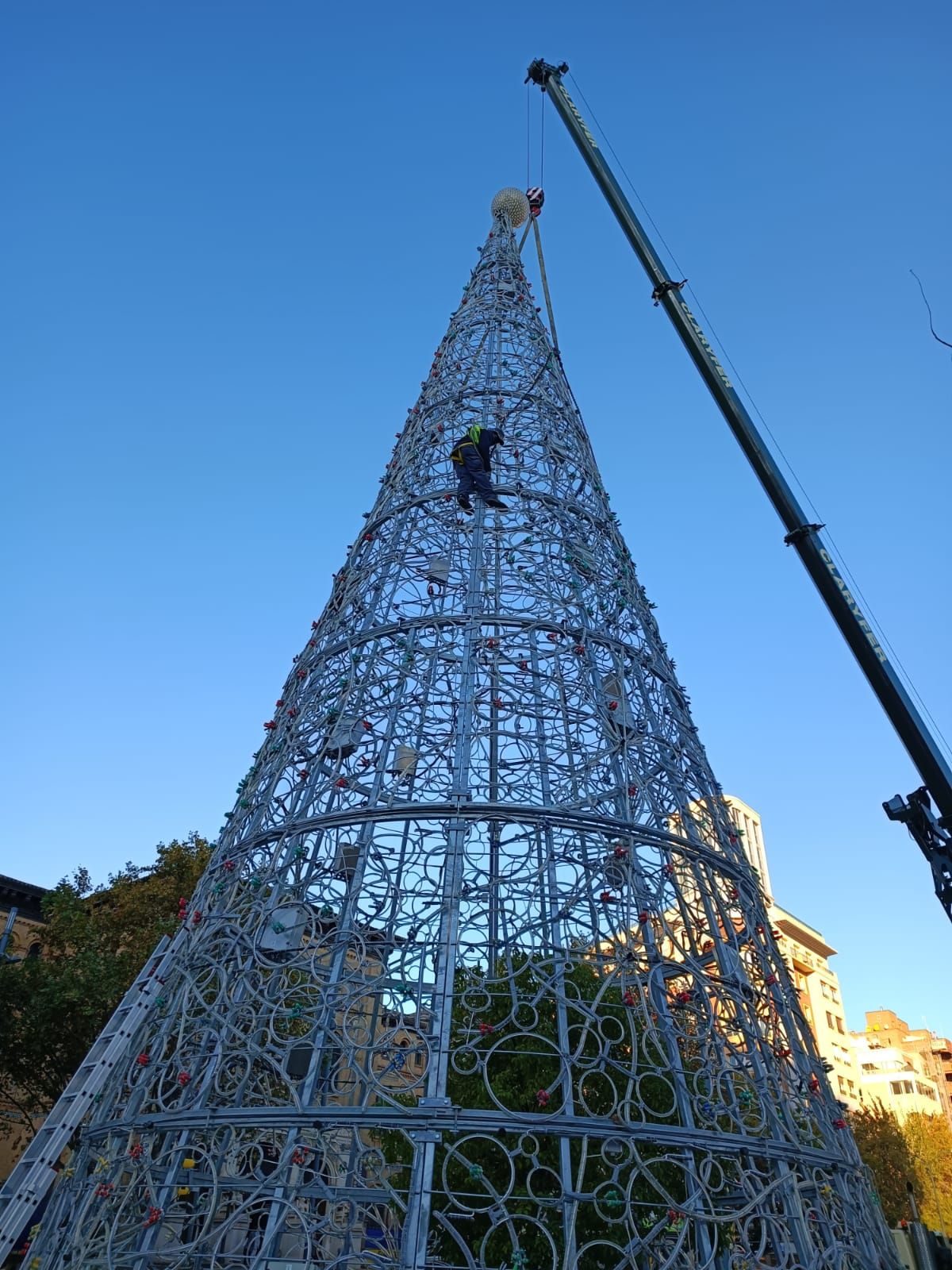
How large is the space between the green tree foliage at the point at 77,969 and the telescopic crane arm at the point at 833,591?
11367mm

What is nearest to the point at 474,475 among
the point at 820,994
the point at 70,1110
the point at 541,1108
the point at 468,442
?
the point at 468,442

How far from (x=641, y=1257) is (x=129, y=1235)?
3.07 meters

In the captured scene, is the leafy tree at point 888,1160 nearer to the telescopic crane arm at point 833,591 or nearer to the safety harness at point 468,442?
the telescopic crane arm at point 833,591

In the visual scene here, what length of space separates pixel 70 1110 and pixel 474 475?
6.59 m

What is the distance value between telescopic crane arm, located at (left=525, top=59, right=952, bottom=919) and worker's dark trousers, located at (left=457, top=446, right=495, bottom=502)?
3704 mm

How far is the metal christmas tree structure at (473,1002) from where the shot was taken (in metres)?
5.08

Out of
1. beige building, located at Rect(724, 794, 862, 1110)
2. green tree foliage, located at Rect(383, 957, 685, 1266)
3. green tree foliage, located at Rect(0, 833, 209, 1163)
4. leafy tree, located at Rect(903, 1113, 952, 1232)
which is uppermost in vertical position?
beige building, located at Rect(724, 794, 862, 1110)

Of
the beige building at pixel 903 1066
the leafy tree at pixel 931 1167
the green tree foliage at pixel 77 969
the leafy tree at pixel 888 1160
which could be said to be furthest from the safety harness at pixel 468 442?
the beige building at pixel 903 1066

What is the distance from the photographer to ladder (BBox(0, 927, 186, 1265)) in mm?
6664

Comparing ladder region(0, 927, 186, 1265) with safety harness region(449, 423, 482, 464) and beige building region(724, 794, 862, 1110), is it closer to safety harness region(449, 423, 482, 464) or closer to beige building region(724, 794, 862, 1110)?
safety harness region(449, 423, 482, 464)

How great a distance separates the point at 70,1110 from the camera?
7.21 meters

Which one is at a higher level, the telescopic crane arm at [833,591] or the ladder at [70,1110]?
the telescopic crane arm at [833,591]

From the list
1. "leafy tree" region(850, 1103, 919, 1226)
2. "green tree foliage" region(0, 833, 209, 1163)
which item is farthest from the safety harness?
"leafy tree" region(850, 1103, 919, 1226)

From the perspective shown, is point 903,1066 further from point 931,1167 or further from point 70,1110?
point 70,1110
